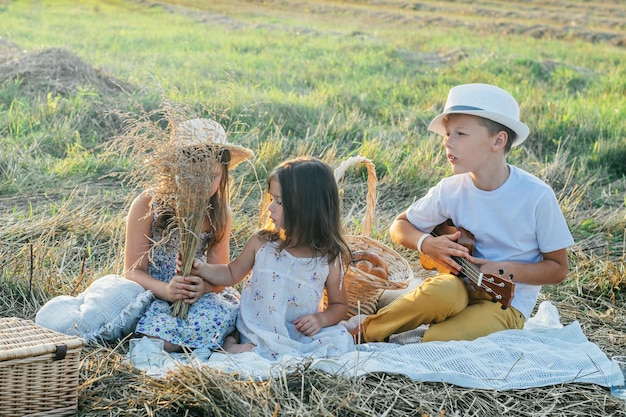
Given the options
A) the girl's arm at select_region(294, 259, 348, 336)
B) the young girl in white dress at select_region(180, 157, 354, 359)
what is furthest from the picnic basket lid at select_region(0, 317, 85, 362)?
the girl's arm at select_region(294, 259, 348, 336)

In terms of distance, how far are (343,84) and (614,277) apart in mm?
7204

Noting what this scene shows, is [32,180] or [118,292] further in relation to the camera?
[32,180]

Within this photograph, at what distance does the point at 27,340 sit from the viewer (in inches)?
131

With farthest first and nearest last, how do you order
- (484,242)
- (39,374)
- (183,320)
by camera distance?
(484,242) < (183,320) < (39,374)

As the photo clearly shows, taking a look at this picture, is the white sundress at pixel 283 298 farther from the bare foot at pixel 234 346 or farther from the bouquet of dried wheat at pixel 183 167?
the bouquet of dried wheat at pixel 183 167

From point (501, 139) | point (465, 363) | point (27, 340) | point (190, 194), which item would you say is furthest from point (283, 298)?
point (501, 139)

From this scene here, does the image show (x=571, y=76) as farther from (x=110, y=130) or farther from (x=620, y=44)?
(x=620, y=44)

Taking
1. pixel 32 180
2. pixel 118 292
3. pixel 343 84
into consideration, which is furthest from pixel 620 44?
pixel 118 292

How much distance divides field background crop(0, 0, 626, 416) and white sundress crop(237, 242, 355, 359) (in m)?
0.49

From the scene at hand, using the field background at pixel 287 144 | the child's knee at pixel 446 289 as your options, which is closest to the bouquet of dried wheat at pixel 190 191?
the field background at pixel 287 144

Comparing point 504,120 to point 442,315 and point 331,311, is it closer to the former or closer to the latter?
point 442,315

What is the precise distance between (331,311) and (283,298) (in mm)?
251

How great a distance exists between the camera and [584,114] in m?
9.62

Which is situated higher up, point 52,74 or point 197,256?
point 197,256
